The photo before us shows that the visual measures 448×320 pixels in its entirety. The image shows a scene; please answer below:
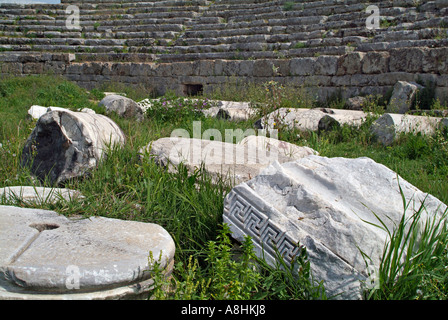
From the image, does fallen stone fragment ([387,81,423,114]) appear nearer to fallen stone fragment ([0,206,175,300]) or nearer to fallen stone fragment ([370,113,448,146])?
fallen stone fragment ([370,113,448,146])

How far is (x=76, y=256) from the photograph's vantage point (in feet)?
6.82

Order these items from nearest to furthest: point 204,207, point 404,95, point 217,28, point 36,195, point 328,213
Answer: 1. point 328,213
2. point 204,207
3. point 36,195
4. point 404,95
5. point 217,28

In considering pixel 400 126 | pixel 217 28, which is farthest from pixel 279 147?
pixel 217 28

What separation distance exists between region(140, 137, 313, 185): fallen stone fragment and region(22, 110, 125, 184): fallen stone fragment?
1.51 ft

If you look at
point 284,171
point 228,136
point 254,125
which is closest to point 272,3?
point 254,125

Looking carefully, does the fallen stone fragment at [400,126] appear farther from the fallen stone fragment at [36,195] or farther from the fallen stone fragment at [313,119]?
the fallen stone fragment at [36,195]

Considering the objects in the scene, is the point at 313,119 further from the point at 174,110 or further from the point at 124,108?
the point at 124,108

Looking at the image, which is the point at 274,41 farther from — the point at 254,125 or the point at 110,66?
the point at 254,125

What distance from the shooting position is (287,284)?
212cm

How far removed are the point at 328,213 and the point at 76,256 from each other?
4.71ft

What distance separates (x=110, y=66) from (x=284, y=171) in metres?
12.7

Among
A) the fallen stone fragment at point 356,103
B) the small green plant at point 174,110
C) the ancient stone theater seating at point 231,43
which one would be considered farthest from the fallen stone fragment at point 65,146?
the ancient stone theater seating at point 231,43

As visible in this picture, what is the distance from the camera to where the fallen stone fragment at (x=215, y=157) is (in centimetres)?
329

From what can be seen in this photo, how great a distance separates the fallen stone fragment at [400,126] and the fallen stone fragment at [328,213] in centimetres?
348
